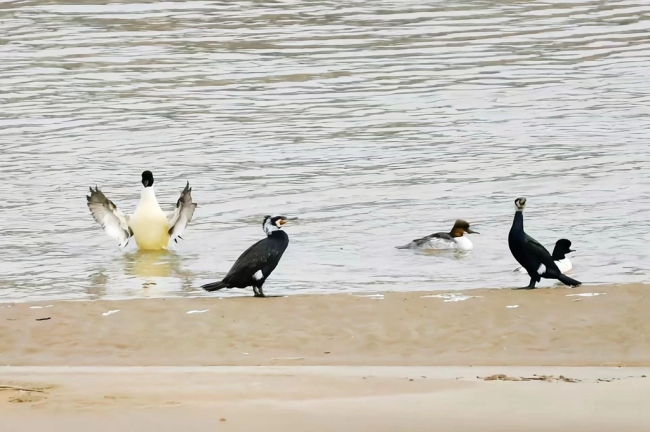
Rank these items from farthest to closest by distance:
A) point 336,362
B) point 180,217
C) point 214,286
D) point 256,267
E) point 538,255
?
point 180,217 < point 214,286 < point 538,255 < point 256,267 < point 336,362

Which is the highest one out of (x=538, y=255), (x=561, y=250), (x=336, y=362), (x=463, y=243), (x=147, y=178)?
(x=147, y=178)

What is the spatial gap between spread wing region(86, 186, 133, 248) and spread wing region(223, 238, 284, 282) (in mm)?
3724

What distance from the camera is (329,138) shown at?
21000mm

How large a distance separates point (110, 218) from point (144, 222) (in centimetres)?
35

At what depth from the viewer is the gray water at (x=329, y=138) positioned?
44.2 feet

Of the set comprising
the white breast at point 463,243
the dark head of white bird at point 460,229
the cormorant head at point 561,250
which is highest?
the cormorant head at point 561,250

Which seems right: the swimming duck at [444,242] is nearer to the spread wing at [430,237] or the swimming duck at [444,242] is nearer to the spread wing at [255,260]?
the spread wing at [430,237]

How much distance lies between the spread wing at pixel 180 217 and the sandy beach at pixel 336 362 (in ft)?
12.9

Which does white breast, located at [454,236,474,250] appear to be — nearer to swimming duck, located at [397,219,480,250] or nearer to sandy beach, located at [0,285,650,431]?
swimming duck, located at [397,219,480,250]

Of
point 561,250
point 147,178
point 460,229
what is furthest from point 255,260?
point 147,178

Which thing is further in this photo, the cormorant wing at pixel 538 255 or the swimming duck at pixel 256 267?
the cormorant wing at pixel 538 255

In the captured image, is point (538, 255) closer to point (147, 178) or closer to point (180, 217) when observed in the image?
point (180, 217)

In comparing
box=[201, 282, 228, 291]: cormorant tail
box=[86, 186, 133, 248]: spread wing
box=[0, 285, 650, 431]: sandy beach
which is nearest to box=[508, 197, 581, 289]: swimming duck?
box=[0, 285, 650, 431]: sandy beach

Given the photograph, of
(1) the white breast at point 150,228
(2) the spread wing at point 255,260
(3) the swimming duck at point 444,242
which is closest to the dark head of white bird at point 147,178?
(1) the white breast at point 150,228
